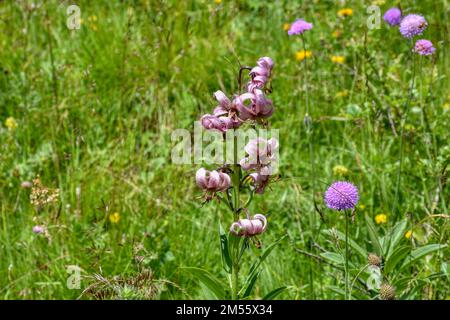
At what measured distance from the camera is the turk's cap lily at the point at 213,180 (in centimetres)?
186

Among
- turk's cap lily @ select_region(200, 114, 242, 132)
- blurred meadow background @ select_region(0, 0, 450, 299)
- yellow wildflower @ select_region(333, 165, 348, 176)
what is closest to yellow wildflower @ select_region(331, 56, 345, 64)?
blurred meadow background @ select_region(0, 0, 450, 299)

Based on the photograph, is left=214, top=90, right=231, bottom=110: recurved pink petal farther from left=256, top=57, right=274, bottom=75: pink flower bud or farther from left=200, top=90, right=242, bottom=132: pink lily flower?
left=256, top=57, right=274, bottom=75: pink flower bud

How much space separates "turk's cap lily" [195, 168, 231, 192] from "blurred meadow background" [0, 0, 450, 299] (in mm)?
425

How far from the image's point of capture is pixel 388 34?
4.08 meters

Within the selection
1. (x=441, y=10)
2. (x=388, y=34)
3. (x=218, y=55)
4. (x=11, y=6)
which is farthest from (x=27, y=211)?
(x=441, y=10)

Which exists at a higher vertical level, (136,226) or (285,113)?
(285,113)

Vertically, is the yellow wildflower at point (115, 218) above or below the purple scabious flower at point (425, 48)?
below

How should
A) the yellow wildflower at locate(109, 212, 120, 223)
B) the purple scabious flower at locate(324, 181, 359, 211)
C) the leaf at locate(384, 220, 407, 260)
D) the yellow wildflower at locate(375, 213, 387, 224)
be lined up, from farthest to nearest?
the yellow wildflower at locate(109, 212, 120, 223)
the yellow wildflower at locate(375, 213, 387, 224)
the leaf at locate(384, 220, 407, 260)
the purple scabious flower at locate(324, 181, 359, 211)

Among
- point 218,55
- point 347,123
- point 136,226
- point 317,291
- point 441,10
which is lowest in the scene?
point 317,291

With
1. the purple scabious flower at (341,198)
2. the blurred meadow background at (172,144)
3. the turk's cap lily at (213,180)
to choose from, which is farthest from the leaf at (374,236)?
the turk's cap lily at (213,180)

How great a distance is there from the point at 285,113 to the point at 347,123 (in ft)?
1.38

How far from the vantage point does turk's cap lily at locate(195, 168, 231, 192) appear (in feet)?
6.11

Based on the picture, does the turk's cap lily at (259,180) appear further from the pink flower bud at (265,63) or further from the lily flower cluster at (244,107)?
the pink flower bud at (265,63)
